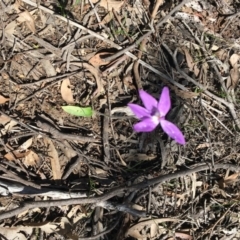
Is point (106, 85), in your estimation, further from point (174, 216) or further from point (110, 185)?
point (174, 216)

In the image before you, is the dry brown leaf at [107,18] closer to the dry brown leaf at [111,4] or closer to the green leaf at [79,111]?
the dry brown leaf at [111,4]

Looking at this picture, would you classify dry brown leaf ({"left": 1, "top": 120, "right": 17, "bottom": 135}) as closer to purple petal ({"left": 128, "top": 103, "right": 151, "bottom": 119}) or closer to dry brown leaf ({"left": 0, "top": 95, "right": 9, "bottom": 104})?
dry brown leaf ({"left": 0, "top": 95, "right": 9, "bottom": 104})

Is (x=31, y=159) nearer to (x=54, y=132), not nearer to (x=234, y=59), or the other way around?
(x=54, y=132)

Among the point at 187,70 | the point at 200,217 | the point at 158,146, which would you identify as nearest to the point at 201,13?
the point at 187,70

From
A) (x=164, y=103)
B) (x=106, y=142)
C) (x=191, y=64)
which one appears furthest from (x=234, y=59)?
(x=106, y=142)

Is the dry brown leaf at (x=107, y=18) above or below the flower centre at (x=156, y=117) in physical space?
above

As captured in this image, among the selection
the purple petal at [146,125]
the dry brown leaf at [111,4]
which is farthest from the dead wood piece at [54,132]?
the dry brown leaf at [111,4]
